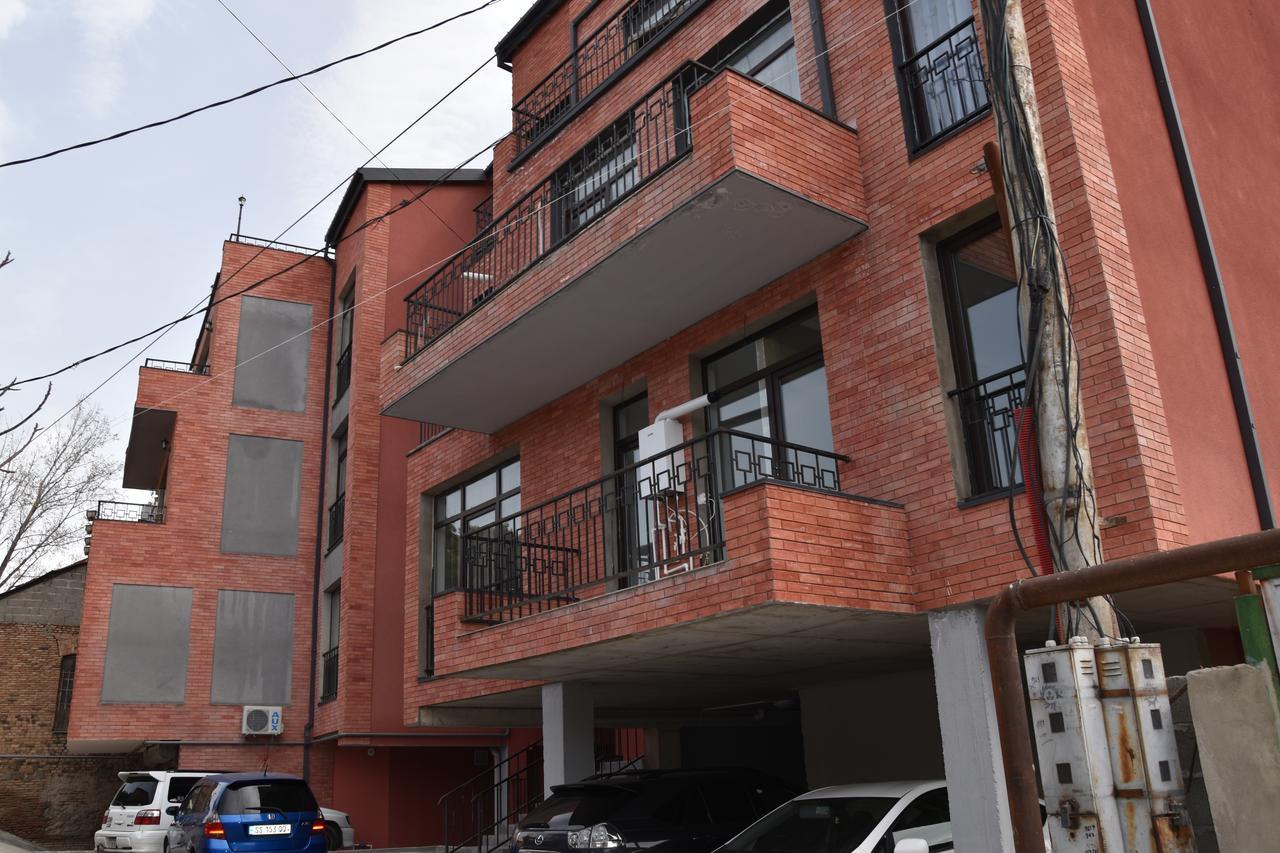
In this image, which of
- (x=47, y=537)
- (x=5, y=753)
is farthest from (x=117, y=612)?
(x=47, y=537)

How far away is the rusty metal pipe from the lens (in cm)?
288

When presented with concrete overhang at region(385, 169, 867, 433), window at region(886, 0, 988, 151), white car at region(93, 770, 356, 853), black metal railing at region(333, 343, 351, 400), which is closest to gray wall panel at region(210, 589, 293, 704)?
white car at region(93, 770, 356, 853)

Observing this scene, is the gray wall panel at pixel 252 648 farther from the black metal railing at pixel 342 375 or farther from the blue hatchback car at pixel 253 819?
the blue hatchback car at pixel 253 819

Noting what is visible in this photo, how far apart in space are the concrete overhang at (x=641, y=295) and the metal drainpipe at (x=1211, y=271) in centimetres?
282

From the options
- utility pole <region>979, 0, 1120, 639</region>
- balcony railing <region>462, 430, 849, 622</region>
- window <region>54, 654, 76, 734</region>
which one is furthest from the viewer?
window <region>54, 654, 76, 734</region>

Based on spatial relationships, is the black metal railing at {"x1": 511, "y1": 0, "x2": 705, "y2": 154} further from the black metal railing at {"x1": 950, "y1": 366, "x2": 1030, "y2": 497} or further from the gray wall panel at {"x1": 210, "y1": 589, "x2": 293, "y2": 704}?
the gray wall panel at {"x1": 210, "y1": 589, "x2": 293, "y2": 704}

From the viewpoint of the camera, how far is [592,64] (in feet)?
50.6

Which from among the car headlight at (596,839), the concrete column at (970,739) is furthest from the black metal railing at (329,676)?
the concrete column at (970,739)

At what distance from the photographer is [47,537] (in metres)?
33.9

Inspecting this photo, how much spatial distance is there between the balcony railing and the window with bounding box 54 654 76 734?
18008 millimetres

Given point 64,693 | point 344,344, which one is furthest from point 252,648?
point 344,344

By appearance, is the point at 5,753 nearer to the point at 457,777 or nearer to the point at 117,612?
the point at 117,612

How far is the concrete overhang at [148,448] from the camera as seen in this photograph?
998 inches

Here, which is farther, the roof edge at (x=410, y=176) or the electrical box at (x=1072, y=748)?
the roof edge at (x=410, y=176)
